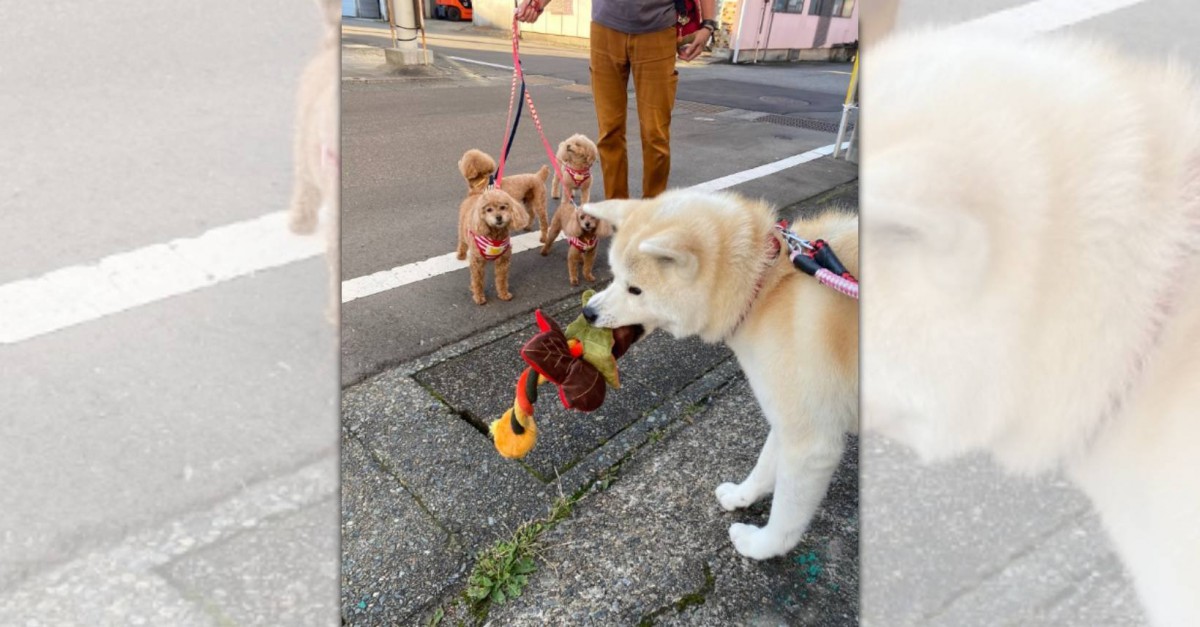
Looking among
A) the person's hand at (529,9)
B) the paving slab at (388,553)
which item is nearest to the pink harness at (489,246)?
the person's hand at (529,9)

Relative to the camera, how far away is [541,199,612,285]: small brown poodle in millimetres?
3049

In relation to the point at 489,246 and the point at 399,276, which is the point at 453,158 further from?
the point at 489,246

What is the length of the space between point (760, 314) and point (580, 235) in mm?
1865

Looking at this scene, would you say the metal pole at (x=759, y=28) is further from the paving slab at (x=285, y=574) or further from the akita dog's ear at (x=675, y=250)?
the paving slab at (x=285, y=574)

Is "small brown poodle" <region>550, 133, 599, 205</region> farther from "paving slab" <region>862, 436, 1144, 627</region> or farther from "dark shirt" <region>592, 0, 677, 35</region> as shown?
"paving slab" <region>862, 436, 1144, 627</region>

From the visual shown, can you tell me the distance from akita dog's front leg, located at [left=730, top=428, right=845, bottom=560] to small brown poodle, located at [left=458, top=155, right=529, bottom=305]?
6.14ft

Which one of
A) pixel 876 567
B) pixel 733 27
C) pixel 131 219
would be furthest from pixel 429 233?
pixel 733 27

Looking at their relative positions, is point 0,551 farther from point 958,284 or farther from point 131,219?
point 958,284

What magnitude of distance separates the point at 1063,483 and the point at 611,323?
111 cm

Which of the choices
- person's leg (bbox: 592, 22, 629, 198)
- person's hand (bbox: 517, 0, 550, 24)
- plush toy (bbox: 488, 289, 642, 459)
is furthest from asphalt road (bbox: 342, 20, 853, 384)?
plush toy (bbox: 488, 289, 642, 459)

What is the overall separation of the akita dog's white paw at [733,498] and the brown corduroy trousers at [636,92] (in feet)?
7.44

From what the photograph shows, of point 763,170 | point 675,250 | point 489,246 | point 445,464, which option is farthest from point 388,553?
point 763,170

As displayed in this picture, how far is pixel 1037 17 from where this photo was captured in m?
0.43

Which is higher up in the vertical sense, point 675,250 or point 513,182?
point 675,250
